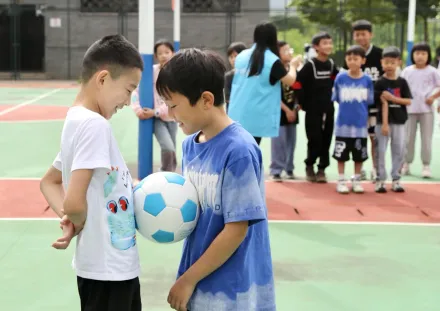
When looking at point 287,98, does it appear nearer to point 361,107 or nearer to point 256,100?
point 361,107

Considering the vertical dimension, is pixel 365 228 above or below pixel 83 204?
below

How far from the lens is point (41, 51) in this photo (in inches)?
1246

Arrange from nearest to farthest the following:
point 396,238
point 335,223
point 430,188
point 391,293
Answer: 1. point 391,293
2. point 396,238
3. point 335,223
4. point 430,188

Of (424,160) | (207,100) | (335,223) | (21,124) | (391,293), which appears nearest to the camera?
(207,100)

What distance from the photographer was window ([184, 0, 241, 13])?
2766cm

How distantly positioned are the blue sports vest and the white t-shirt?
15.0ft

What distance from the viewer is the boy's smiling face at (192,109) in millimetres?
2328

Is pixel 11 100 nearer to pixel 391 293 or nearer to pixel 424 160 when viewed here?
pixel 424 160

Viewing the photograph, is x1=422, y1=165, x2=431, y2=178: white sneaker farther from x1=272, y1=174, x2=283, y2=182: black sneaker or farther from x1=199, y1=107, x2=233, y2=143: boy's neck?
x1=199, y1=107, x2=233, y2=143: boy's neck

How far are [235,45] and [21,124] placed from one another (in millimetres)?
5741

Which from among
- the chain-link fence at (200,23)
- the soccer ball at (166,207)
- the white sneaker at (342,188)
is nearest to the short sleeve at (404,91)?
the white sneaker at (342,188)

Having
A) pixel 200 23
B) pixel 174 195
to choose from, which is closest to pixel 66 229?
pixel 174 195

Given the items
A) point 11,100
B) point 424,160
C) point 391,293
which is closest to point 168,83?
point 391,293

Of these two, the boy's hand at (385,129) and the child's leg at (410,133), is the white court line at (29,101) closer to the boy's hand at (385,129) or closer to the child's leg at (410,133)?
the child's leg at (410,133)
